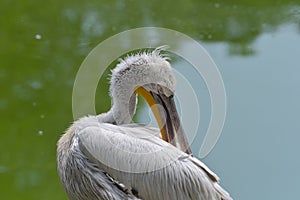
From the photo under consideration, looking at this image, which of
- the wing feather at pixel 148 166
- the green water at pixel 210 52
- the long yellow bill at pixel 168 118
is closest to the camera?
the wing feather at pixel 148 166

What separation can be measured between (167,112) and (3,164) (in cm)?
139

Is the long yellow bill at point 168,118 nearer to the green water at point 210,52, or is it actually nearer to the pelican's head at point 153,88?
the pelican's head at point 153,88

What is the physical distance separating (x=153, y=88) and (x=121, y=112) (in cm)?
15

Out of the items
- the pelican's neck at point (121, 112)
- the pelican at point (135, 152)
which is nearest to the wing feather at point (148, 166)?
the pelican at point (135, 152)

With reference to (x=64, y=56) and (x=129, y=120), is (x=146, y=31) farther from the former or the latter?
(x=129, y=120)

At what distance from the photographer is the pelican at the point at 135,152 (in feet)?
5.72

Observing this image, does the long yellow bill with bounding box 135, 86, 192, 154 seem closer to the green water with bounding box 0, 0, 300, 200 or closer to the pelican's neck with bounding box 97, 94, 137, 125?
the pelican's neck with bounding box 97, 94, 137, 125

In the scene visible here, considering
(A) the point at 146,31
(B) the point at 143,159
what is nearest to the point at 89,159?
(B) the point at 143,159

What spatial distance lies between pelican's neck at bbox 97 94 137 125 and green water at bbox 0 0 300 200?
36.7 inches

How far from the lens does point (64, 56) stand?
3879 mm

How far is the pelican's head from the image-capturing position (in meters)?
1.81

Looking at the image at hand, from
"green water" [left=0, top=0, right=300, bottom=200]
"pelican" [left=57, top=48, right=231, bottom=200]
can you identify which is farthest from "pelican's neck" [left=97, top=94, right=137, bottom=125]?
"green water" [left=0, top=0, right=300, bottom=200]

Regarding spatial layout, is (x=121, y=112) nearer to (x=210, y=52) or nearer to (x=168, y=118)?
(x=168, y=118)

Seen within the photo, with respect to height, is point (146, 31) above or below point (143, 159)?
above
